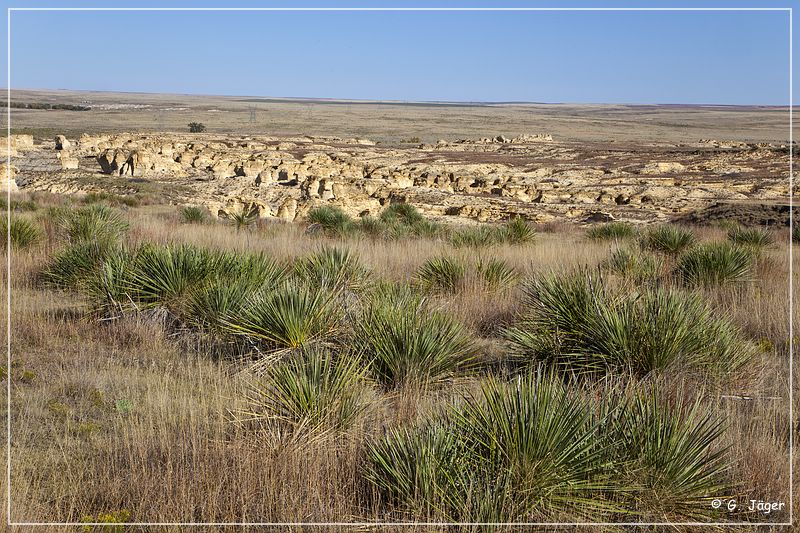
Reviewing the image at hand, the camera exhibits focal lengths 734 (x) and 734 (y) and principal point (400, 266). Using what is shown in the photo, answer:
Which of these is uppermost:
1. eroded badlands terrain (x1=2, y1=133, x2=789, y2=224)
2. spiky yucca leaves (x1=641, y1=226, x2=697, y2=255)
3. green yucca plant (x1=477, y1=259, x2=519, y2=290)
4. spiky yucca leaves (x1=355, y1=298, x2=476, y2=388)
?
eroded badlands terrain (x1=2, y1=133, x2=789, y2=224)

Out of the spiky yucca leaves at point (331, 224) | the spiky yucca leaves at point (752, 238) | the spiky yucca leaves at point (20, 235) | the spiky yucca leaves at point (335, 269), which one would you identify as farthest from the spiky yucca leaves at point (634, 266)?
the spiky yucca leaves at point (20, 235)

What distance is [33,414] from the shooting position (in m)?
4.59

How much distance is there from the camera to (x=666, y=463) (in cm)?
343

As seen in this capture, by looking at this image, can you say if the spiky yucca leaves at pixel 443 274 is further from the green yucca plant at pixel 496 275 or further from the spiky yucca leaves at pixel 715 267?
the spiky yucca leaves at pixel 715 267

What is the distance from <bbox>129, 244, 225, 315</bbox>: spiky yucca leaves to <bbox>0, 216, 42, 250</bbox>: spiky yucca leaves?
13.5 feet

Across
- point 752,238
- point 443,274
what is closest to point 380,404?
point 443,274

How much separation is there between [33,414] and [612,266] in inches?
269

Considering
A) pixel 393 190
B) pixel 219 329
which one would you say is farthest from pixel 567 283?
pixel 393 190

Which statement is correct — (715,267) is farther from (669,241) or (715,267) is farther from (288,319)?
(288,319)

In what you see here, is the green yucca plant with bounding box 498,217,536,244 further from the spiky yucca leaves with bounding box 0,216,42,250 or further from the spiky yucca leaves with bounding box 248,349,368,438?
the spiky yucca leaves with bounding box 248,349,368,438

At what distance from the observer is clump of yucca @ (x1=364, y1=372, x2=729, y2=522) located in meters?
3.20

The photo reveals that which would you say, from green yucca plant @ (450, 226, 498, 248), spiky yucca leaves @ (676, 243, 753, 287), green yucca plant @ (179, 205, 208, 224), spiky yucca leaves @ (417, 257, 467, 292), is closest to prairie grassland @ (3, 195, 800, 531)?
spiky yucca leaves @ (417, 257, 467, 292)

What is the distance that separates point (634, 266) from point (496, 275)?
72.3 inches

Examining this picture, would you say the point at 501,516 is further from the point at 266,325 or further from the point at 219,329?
the point at 219,329
